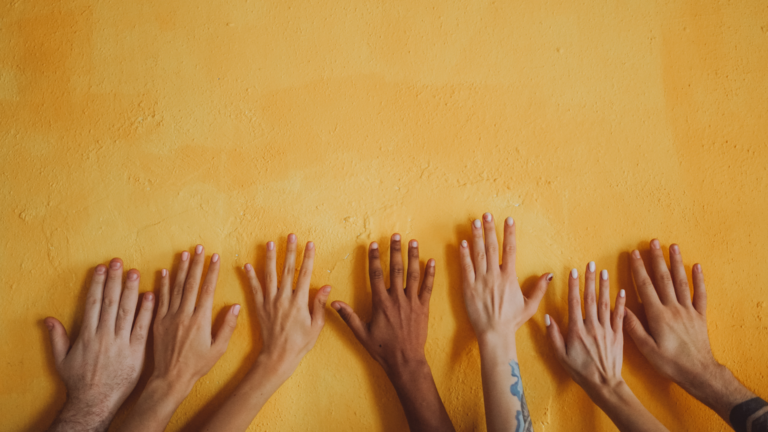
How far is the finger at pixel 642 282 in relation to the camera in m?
1.62

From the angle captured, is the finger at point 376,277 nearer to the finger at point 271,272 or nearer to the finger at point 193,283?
the finger at point 271,272

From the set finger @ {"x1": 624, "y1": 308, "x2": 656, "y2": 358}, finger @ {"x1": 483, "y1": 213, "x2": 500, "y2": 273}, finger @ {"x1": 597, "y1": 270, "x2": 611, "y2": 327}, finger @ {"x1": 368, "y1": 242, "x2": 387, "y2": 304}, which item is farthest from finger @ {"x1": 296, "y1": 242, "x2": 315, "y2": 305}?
finger @ {"x1": 624, "y1": 308, "x2": 656, "y2": 358}

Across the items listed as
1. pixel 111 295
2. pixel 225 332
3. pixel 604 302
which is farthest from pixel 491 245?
pixel 111 295

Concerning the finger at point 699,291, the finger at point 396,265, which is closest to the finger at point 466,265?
the finger at point 396,265

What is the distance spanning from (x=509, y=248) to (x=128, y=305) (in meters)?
1.50

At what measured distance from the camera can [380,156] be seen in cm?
169

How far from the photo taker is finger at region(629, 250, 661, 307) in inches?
63.6

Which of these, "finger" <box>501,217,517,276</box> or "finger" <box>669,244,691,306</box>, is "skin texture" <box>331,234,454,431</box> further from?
"finger" <box>669,244,691,306</box>

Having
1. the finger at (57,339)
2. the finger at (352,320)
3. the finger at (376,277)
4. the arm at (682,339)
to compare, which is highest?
the finger at (57,339)

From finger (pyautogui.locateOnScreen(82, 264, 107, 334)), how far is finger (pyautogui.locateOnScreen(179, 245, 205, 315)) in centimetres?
32

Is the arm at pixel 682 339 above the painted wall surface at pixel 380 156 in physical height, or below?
below

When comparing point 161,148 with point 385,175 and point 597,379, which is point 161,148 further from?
point 597,379

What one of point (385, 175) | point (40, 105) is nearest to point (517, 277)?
point (385, 175)

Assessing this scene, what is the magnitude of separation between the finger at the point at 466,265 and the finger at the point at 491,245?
69 mm
